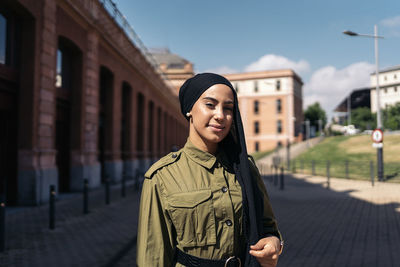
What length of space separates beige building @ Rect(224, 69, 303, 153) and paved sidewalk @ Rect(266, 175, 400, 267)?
155 feet

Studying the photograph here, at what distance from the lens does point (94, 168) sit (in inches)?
595

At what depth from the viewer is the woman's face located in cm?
187

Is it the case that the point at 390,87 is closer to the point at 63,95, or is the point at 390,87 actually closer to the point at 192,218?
the point at 63,95

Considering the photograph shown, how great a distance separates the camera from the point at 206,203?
1.77m

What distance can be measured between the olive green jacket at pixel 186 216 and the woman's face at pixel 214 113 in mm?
228

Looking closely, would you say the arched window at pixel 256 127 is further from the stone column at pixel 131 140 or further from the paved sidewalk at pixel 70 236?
the paved sidewalk at pixel 70 236

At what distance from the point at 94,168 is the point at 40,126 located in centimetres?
471

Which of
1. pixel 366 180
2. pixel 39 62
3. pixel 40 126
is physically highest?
pixel 39 62

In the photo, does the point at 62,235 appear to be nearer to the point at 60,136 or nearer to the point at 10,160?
the point at 10,160

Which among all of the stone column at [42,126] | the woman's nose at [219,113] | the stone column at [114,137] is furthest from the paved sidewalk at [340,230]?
the stone column at [114,137]

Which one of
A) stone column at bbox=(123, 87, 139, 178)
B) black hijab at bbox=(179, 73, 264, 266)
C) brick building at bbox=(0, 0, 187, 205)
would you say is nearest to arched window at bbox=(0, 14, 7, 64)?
brick building at bbox=(0, 0, 187, 205)

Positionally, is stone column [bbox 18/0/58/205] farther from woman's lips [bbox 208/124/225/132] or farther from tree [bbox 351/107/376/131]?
tree [bbox 351/107/376/131]

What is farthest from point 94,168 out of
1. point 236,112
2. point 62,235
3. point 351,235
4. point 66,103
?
point 236,112

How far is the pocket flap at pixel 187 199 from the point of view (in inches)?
69.1
